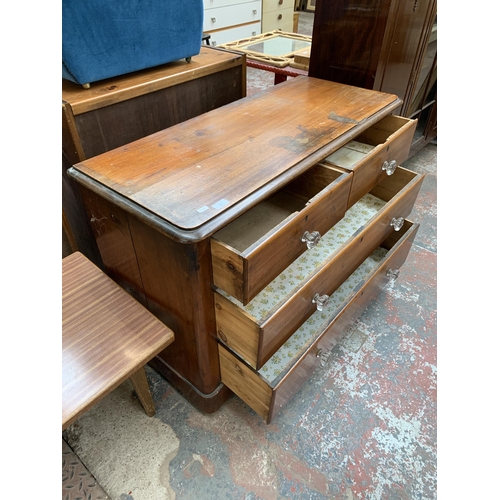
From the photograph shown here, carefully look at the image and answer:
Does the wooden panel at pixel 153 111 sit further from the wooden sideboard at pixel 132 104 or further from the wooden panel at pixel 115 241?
the wooden panel at pixel 115 241

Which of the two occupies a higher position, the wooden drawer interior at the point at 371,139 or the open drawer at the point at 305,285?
the wooden drawer interior at the point at 371,139

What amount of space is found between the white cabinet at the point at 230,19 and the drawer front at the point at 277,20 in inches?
4.5

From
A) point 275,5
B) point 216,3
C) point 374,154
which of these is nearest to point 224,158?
point 374,154

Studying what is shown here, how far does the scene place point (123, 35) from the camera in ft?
3.28

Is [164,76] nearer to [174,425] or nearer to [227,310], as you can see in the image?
[227,310]

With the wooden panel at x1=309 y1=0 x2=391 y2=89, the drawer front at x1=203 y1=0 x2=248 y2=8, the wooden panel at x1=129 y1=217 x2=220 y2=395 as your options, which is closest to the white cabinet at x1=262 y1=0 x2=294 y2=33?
the drawer front at x1=203 y1=0 x2=248 y2=8

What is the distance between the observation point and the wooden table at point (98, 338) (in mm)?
794

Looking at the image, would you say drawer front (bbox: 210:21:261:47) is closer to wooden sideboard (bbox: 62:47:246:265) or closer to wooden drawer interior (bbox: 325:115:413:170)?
wooden sideboard (bbox: 62:47:246:265)

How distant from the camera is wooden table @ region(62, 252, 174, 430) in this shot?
794 millimetres

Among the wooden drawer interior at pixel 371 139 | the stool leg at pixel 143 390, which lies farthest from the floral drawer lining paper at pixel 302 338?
the wooden drawer interior at pixel 371 139

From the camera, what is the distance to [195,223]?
0.69 meters

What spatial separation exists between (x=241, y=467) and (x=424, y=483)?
1.65ft

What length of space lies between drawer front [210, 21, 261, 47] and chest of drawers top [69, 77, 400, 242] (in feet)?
11.2

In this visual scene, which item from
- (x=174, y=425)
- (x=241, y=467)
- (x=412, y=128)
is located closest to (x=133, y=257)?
(x=174, y=425)
